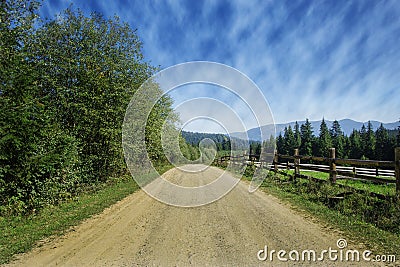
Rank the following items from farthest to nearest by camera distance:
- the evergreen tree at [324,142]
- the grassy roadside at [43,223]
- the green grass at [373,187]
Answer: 1. the evergreen tree at [324,142]
2. the green grass at [373,187]
3. the grassy roadside at [43,223]

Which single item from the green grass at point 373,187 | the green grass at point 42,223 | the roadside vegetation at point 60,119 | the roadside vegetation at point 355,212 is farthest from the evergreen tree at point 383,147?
the green grass at point 42,223

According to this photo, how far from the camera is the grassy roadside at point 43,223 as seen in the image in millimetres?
4605

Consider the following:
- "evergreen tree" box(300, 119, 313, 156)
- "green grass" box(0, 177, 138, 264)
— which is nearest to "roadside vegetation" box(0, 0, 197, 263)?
"green grass" box(0, 177, 138, 264)

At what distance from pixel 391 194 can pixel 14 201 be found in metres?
9.53

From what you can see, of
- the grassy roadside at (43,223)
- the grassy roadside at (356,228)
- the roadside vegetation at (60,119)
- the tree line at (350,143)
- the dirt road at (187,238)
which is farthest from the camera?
the tree line at (350,143)

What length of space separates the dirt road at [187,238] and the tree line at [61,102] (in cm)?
237

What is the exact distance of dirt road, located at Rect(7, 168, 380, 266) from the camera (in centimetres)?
A: 378

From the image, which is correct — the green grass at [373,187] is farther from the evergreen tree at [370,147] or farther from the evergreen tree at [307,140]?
the evergreen tree at [307,140]

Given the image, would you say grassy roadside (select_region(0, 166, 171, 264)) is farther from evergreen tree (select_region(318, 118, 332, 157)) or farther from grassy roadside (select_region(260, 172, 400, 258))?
evergreen tree (select_region(318, 118, 332, 157))

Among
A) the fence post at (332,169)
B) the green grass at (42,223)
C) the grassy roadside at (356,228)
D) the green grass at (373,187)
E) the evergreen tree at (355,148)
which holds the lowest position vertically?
the green grass at (42,223)

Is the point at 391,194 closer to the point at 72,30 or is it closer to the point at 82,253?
the point at 82,253

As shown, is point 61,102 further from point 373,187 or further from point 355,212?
point 373,187

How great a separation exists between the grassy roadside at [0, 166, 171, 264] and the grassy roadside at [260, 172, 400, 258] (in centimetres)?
558

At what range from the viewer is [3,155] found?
20.2 ft
